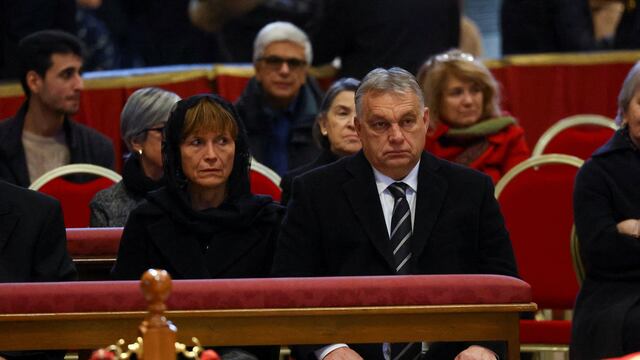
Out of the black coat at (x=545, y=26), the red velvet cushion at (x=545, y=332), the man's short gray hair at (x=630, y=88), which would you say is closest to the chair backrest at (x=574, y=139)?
the red velvet cushion at (x=545, y=332)

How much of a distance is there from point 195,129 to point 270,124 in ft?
8.08

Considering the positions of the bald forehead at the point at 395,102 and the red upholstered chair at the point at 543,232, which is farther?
the red upholstered chair at the point at 543,232

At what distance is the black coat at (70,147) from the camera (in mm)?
6477

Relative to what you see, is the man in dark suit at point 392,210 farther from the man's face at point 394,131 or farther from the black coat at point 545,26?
the black coat at point 545,26

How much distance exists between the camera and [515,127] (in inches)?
257

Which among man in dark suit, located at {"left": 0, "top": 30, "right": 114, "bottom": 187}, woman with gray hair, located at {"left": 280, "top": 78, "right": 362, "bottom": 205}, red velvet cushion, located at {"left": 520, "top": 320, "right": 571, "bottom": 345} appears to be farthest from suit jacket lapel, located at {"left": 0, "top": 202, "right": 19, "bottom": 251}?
man in dark suit, located at {"left": 0, "top": 30, "right": 114, "bottom": 187}

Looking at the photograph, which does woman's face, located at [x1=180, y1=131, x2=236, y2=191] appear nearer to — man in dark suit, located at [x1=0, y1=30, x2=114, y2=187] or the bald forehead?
the bald forehead

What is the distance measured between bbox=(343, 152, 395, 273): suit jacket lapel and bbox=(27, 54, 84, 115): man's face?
9.37 feet

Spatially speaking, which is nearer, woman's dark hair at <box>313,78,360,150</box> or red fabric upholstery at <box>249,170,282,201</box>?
red fabric upholstery at <box>249,170,282,201</box>

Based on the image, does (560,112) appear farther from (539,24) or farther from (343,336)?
(343,336)

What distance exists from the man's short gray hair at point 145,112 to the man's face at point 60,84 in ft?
4.33

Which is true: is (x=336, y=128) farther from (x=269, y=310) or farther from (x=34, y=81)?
(x=269, y=310)

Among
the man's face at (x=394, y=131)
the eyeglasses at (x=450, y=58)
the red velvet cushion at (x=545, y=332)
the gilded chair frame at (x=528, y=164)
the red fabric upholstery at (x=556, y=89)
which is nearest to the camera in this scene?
the man's face at (x=394, y=131)

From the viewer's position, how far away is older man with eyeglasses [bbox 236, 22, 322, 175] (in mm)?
6848
